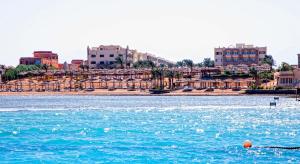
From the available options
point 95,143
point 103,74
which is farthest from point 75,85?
point 95,143

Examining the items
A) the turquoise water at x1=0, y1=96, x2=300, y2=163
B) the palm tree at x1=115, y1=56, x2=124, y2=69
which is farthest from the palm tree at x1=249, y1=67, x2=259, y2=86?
the turquoise water at x1=0, y1=96, x2=300, y2=163

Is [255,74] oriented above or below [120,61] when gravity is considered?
below

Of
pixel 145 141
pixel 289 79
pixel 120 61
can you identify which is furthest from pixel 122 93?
pixel 145 141

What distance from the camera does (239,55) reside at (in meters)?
192

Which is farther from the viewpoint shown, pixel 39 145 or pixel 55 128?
pixel 55 128

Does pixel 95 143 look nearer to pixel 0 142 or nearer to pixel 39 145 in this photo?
pixel 39 145

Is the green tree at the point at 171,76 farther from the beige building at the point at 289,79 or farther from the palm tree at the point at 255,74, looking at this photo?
the beige building at the point at 289,79

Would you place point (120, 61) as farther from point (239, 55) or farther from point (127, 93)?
point (127, 93)

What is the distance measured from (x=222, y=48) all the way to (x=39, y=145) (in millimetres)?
156335

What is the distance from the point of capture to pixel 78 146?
3697cm

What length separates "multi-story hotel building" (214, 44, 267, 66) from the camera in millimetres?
191375

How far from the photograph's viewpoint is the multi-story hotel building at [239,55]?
628ft

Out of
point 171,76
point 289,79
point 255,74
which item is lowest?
point 289,79

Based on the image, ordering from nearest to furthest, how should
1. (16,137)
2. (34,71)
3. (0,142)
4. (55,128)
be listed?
(0,142)
(16,137)
(55,128)
(34,71)
